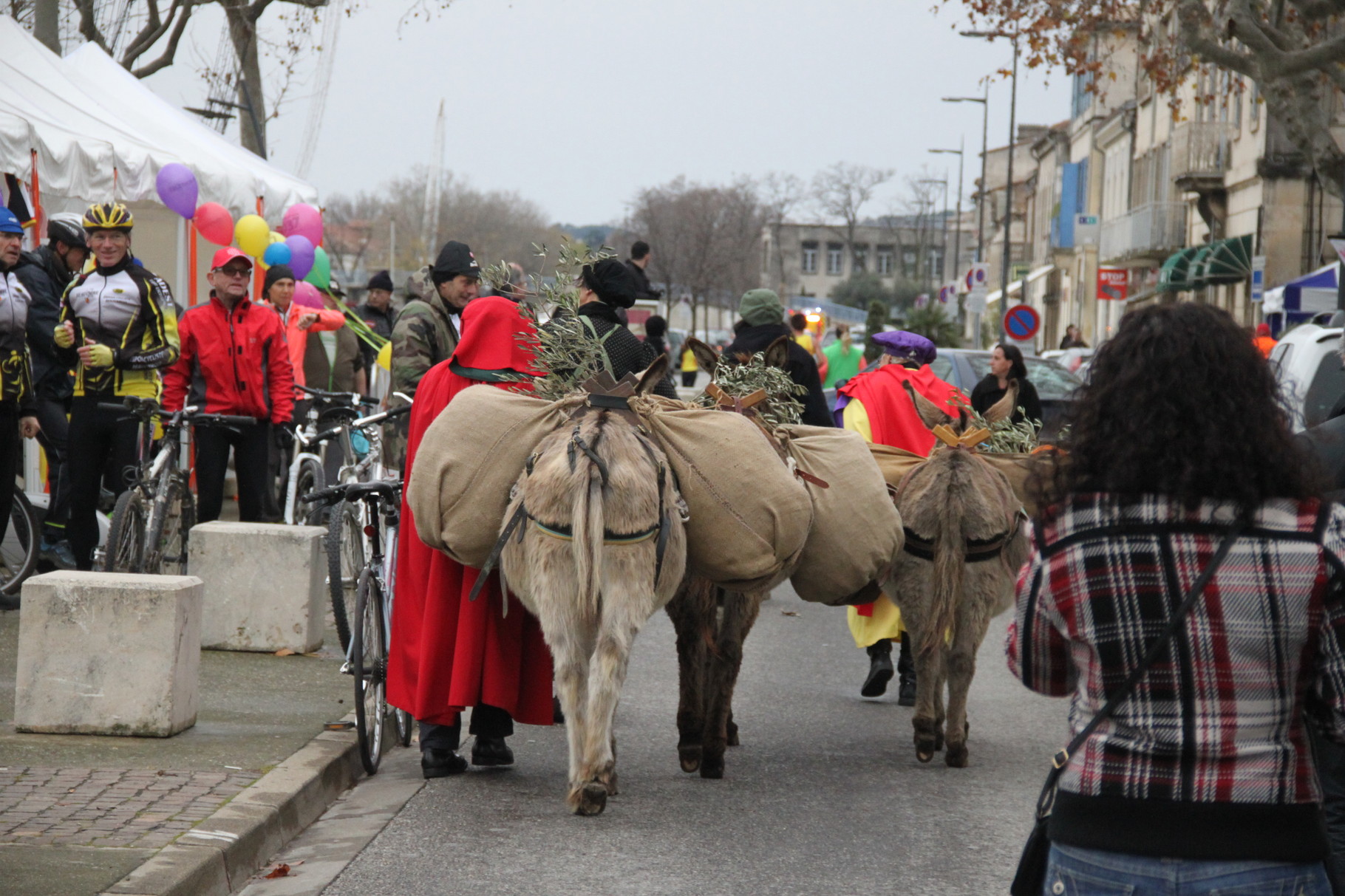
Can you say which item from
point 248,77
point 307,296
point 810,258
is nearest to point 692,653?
point 307,296

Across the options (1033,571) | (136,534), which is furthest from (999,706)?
(1033,571)

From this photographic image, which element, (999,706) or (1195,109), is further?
(1195,109)

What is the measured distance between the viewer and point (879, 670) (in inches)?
354

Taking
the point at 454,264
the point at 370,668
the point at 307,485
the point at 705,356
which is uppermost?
the point at 454,264

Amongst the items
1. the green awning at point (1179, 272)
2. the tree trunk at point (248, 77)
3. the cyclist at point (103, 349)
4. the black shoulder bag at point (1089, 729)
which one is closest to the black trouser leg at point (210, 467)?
the cyclist at point (103, 349)

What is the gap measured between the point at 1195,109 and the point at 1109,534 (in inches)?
1869

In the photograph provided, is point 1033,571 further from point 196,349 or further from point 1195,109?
point 1195,109

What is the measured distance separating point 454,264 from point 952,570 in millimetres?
2759

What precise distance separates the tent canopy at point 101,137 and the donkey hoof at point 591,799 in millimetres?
8011

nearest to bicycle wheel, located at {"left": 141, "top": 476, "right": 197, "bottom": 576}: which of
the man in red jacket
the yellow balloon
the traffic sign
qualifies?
the man in red jacket

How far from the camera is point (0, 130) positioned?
11758 millimetres

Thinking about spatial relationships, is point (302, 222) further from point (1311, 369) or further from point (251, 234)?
point (1311, 369)

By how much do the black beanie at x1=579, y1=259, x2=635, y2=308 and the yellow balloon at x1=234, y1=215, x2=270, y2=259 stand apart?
30.1ft

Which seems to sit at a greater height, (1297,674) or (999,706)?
(1297,674)
